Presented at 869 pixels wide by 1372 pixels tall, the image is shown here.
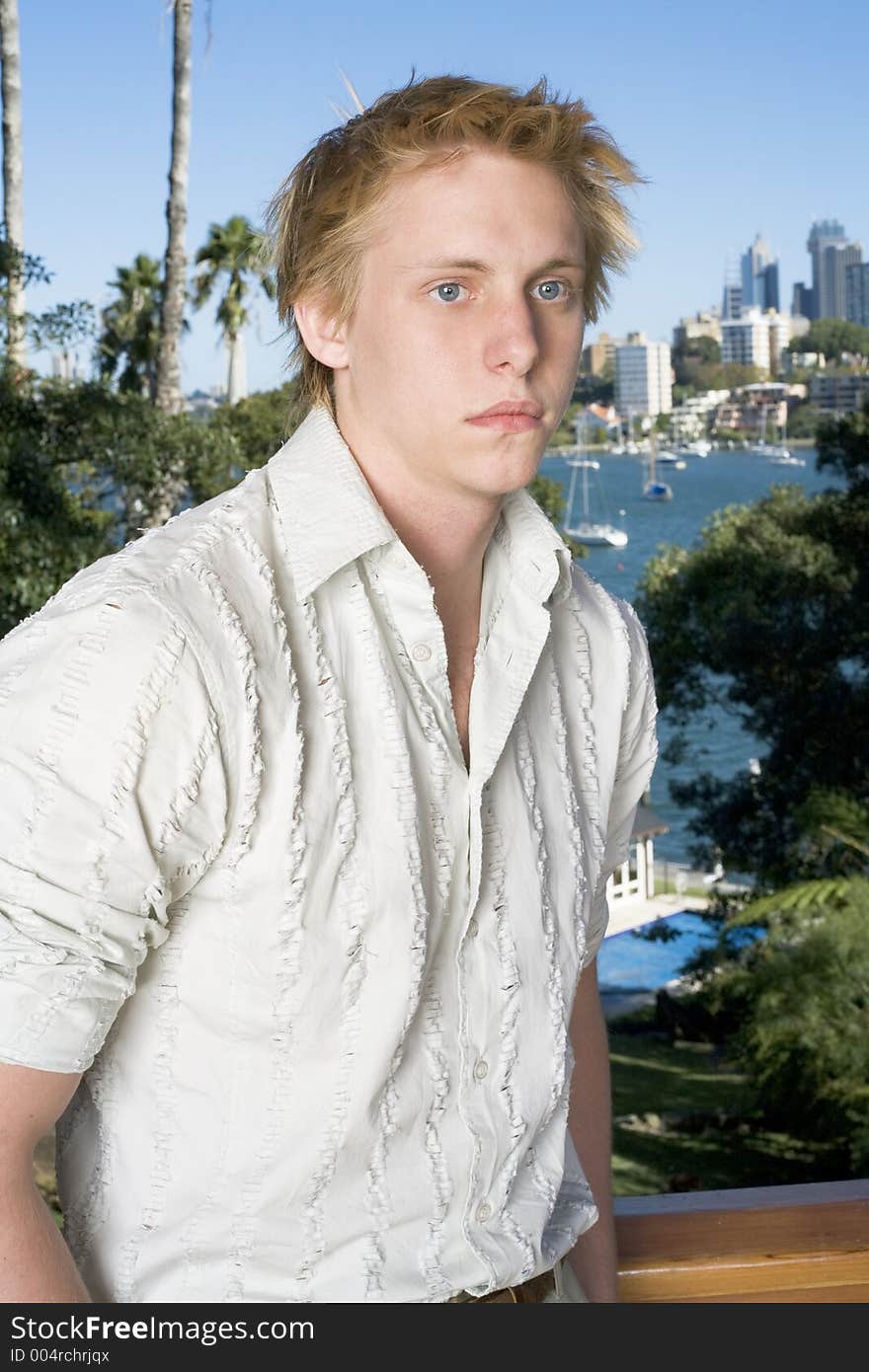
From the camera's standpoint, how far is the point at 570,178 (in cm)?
108

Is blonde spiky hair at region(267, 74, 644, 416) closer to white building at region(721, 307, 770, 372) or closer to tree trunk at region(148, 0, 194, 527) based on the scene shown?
tree trunk at region(148, 0, 194, 527)

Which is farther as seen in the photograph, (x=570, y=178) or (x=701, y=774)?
(x=701, y=774)

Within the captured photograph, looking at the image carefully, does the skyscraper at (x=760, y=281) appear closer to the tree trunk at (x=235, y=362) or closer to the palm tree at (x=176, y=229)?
the tree trunk at (x=235, y=362)

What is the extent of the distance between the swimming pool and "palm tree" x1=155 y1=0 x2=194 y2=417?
805 cm

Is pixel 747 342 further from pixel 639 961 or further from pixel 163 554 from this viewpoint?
pixel 163 554

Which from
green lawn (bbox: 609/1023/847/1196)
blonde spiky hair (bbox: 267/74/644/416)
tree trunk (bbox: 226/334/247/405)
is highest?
tree trunk (bbox: 226/334/247/405)

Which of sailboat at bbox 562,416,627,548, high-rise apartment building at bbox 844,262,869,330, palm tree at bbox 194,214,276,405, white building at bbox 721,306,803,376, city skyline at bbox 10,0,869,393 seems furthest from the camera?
city skyline at bbox 10,0,869,393

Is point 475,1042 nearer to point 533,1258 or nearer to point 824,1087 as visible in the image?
point 533,1258

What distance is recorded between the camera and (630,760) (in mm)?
1285

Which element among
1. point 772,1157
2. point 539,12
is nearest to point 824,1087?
point 772,1157

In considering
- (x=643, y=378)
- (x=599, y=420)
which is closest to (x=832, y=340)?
(x=643, y=378)

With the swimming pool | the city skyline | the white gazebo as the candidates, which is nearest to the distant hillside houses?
the city skyline

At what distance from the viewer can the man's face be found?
3.31 feet
